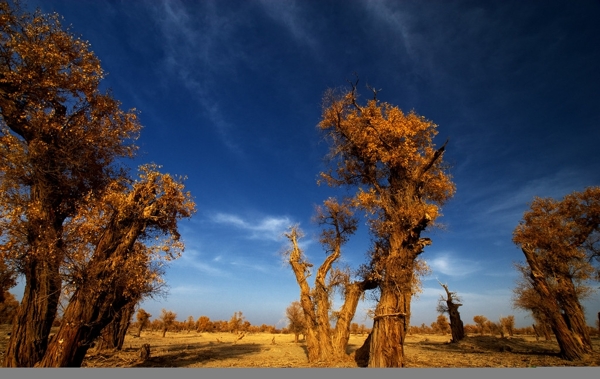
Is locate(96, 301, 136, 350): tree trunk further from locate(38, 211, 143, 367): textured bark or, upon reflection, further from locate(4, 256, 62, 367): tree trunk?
locate(38, 211, 143, 367): textured bark

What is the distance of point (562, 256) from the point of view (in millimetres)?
20781

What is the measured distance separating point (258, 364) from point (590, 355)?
18.2 m

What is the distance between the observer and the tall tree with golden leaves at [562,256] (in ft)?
56.5

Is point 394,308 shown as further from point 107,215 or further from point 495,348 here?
point 495,348

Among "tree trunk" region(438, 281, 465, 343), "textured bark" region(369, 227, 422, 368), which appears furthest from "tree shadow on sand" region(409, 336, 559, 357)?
"textured bark" region(369, 227, 422, 368)

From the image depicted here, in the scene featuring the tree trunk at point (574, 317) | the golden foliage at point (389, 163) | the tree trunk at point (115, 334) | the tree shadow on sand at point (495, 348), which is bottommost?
the tree shadow on sand at point (495, 348)

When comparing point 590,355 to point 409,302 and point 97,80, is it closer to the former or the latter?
point 409,302

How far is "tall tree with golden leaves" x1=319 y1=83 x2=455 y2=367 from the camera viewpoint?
11.0 meters

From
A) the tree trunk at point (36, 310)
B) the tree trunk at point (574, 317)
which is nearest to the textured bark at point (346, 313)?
the tree trunk at point (36, 310)

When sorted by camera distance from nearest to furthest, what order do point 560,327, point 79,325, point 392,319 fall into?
point 79,325 < point 392,319 < point 560,327

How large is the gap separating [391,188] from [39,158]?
44.4 ft

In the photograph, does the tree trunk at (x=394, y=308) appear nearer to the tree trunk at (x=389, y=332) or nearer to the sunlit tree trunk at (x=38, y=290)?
the tree trunk at (x=389, y=332)

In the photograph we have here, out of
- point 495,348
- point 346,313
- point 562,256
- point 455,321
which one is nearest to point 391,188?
point 346,313

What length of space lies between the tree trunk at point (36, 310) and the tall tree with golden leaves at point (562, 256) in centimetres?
2383
